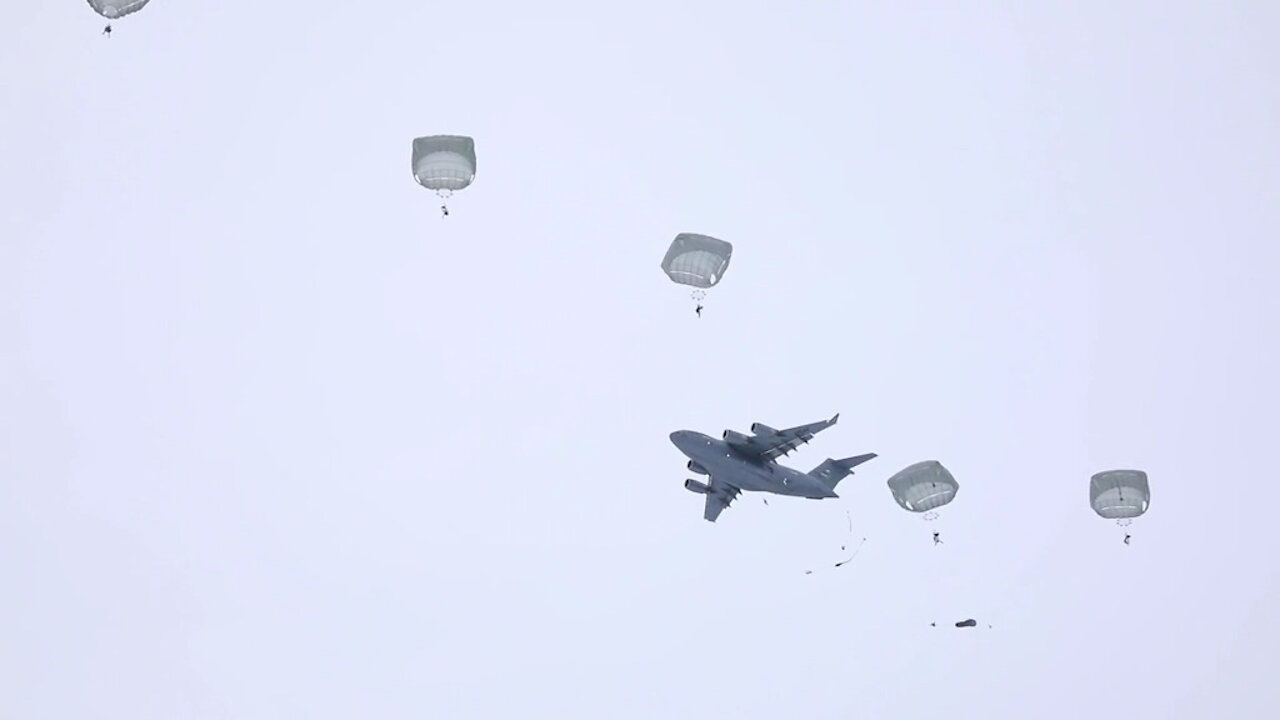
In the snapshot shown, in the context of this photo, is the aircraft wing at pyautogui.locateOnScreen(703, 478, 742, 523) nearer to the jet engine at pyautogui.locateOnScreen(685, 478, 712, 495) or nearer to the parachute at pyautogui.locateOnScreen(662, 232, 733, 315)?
the jet engine at pyautogui.locateOnScreen(685, 478, 712, 495)

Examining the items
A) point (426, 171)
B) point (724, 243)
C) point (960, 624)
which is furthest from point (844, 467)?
point (426, 171)

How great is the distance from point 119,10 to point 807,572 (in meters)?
50.9

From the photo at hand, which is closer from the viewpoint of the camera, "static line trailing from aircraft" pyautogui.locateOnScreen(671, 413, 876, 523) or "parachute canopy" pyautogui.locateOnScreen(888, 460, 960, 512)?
"parachute canopy" pyautogui.locateOnScreen(888, 460, 960, 512)

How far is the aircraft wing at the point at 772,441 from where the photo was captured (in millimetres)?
93812

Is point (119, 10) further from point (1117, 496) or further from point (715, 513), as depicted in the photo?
point (1117, 496)

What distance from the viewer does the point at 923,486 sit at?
9062 centimetres

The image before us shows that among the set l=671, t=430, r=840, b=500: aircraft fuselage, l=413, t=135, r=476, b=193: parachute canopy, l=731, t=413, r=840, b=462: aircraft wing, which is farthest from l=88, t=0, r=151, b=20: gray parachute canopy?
l=731, t=413, r=840, b=462: aircraft wing

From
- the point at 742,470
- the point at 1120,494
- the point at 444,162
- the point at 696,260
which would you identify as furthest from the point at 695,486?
the point at 444,162

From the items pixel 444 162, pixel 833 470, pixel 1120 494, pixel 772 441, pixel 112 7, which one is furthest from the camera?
pixel 833 470

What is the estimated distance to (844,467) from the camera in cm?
10425

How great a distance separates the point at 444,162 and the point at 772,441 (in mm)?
28325

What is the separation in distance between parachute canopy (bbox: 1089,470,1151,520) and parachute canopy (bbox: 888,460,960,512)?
350 inches

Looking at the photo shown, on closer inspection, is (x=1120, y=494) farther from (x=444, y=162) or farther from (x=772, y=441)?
(x=444, y=162)

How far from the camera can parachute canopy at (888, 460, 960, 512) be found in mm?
90312
